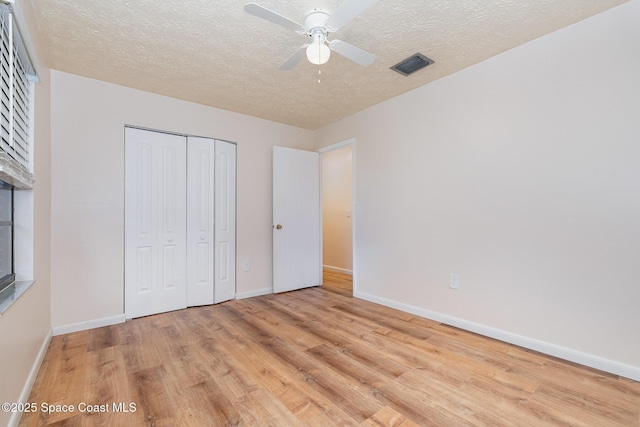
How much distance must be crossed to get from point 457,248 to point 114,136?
11.9ft

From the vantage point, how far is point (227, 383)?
5.98 feet

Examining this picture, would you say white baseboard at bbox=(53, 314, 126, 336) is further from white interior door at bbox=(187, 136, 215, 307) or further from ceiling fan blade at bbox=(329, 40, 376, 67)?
ceiling fan blade at bbox=(329, 40, 376, 67)

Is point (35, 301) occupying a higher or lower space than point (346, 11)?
lower

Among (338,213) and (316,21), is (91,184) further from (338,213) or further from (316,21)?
(338,213)

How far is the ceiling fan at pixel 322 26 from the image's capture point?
156 cm

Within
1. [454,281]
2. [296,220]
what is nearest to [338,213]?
[296,220]

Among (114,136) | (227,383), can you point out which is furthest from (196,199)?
(227,383)

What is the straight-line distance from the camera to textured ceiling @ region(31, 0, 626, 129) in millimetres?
1859

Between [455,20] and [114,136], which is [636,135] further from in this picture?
[114,136]

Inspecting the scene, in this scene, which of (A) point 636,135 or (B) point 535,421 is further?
(A) point 636,135

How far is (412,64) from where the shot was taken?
255 centimetres

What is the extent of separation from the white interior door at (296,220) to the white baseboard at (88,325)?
1.78 metres

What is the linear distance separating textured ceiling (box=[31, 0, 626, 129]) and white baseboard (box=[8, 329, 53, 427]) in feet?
7.76

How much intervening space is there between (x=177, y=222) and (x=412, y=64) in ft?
9.79
